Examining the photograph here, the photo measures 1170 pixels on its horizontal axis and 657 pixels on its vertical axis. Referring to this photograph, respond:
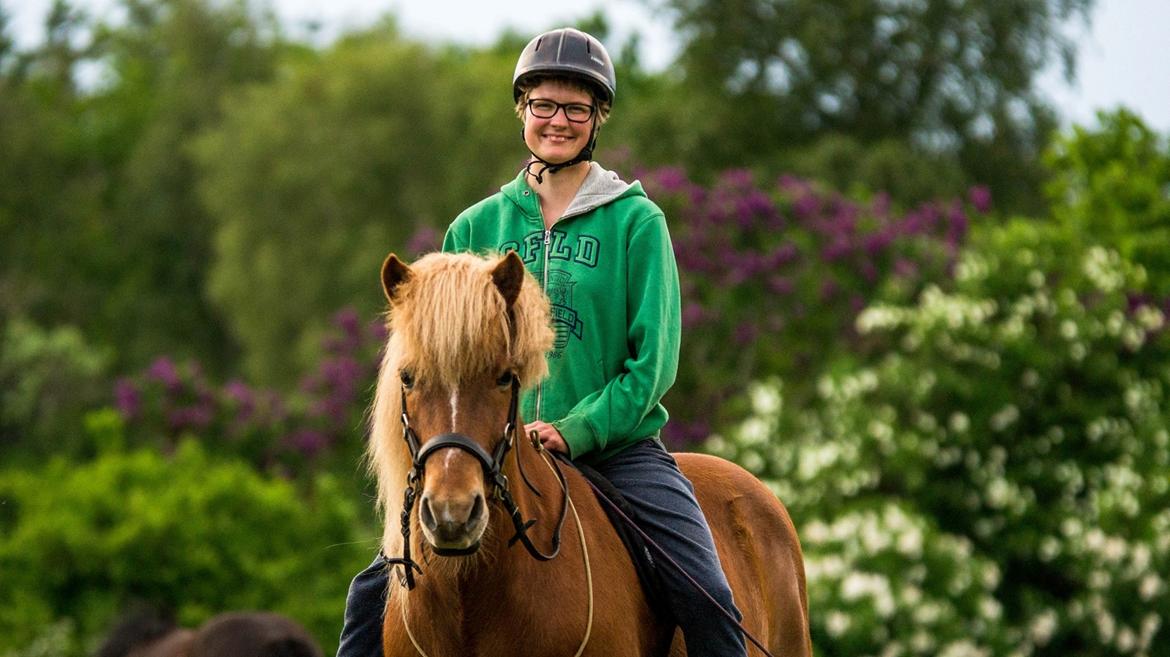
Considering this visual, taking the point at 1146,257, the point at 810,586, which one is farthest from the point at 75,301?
the point at 810,586

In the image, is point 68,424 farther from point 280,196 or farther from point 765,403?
point 765,403

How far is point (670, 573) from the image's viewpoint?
5242 millimetres

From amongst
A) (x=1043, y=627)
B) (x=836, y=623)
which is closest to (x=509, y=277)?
(x=836, y=623)

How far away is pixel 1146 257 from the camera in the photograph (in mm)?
20125

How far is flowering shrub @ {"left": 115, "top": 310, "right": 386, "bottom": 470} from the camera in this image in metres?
22.7

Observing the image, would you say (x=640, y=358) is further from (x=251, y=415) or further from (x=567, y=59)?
(x=251, y=415)

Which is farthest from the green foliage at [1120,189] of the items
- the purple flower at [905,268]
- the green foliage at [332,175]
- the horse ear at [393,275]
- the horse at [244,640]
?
the green foliage at [332,175]

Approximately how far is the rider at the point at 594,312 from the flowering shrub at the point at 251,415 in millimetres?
17218

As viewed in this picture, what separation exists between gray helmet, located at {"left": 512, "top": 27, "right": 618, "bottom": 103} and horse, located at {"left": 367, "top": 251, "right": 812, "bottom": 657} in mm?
931

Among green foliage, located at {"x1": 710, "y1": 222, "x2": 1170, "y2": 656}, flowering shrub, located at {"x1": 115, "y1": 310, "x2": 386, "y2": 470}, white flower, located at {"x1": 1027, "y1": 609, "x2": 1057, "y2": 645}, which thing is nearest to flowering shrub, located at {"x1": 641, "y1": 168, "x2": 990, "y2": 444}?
flowering shrub, located at {"x1": 115, "y1": 310, "x2": 386, "y2": 470}

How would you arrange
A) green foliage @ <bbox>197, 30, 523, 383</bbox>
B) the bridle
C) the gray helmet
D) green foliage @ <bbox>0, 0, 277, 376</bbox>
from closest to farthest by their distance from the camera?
the bridle
the gray helmet
green foliage @ <bbox>197, 30, 523, 383</bbox>
green foliage @ <bbox>0, 0, 277, 376</bbox>

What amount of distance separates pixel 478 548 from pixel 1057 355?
40.5 feet

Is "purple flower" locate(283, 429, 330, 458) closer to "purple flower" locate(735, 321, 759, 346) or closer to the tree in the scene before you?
"purple flower" locate(735, 321, 759, 346)

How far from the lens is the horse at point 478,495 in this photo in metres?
4.46
